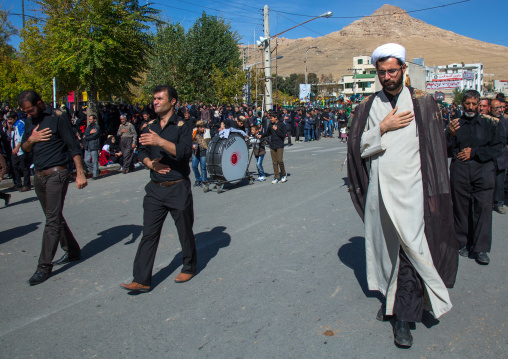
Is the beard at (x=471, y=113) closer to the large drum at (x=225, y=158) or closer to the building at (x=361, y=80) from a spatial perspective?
the large drum at (x=225, y=158)

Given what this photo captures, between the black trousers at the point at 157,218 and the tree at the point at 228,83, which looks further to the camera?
the tree at the point at 228,83

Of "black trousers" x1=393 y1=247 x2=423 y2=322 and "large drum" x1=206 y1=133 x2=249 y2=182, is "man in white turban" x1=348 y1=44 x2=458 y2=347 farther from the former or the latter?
"large drum" x1=206 y1=133 x2=249 y2=182

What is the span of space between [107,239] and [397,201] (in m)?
4.47

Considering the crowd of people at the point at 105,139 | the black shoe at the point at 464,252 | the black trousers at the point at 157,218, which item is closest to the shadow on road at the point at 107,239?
the black trousers at the point at 157,218

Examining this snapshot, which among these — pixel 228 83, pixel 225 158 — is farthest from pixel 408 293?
pixel 228 83

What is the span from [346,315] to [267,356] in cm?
92

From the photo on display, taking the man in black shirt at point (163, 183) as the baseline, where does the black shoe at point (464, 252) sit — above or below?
below

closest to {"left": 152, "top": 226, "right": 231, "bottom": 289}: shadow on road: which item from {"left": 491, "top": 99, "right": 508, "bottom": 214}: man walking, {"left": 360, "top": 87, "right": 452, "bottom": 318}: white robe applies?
{"left": 360, "top": 87, "right": 452, "bottom": 318}: white robe

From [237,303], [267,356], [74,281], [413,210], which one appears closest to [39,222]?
[74,281]

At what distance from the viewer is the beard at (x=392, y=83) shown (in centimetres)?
333

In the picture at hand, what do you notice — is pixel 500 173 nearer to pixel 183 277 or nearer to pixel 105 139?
pixel 183 277

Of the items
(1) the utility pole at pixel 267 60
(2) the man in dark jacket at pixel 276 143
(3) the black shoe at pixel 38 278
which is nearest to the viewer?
(3) the black shoe at pixel 38 278

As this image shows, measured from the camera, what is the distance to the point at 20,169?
1090cm

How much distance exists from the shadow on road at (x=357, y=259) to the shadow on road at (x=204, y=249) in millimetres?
1568
